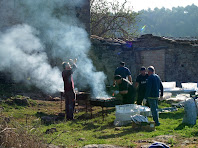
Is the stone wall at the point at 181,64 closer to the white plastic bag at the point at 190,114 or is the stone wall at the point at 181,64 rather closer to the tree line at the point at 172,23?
the white plastic bag at the point at 190,114

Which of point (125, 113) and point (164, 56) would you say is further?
point (164, 56)

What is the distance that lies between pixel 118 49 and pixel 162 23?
5847 centimetres

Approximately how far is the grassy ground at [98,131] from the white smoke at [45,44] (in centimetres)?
308

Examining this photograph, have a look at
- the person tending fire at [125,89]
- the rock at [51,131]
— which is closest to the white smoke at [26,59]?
the person tending fire at [125,89]

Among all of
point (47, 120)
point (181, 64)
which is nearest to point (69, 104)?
point (47, 120)

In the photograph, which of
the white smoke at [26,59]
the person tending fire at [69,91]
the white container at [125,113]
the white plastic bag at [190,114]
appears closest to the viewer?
the white plastic bag at [190,114]

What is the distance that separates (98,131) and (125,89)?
6.03 ft

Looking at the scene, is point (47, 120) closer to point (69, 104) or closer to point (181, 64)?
point (69, 104)

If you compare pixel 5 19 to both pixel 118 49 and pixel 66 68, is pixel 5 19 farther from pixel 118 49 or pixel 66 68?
pixel 118 49

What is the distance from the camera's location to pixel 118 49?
1667 cm

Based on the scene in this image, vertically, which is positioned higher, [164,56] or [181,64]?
[164,56]

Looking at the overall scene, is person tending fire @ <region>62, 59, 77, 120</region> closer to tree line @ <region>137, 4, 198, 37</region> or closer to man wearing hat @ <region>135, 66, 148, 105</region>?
man wearing hat @ <region>135, 66, 148, 105</region>

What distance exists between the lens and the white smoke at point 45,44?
12.8 meters

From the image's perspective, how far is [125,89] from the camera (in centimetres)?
Answer: 884
